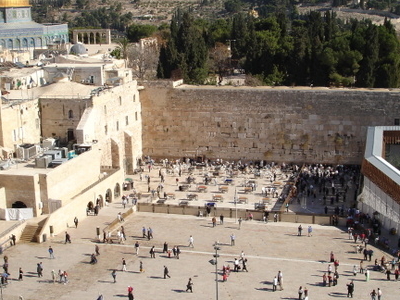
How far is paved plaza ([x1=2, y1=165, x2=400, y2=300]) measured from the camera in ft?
92.0

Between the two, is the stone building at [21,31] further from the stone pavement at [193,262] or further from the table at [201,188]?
the stone pavement at [193,262]

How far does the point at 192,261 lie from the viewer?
31359 millimetres

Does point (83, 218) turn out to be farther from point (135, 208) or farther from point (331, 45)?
point (331, 45)

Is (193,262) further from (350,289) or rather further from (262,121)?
(262,121)

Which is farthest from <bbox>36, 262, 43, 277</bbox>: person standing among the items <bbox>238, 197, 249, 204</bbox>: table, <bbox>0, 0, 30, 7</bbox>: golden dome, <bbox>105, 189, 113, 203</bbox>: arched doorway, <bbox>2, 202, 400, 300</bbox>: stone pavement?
<bbox>0, 0, 30, 7</bbox>: golden dome

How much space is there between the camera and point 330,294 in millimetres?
27875

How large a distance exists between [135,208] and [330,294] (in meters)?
14.3

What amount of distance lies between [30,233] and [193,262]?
841cm

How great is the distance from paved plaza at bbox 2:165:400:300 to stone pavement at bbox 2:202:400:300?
0.12 ft

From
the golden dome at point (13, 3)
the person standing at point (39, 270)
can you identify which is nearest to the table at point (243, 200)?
the person standing at point (39, 270)

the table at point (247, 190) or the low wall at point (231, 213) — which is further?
the table at point (247, 190)

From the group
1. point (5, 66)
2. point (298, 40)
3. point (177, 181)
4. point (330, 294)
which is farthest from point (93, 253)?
point (298, 40)

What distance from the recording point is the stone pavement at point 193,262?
28.0 metres

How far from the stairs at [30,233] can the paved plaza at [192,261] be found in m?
0.59
